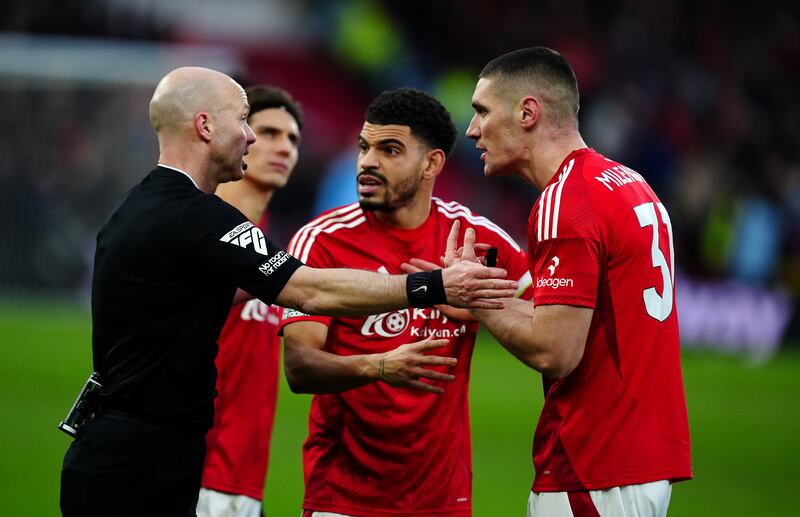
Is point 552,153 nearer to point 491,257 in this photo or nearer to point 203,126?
point 491,257

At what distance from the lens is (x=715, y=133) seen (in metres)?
23.6

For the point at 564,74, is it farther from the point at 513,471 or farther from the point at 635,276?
the point at 513,471

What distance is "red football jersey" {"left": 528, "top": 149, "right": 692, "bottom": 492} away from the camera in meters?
4.68

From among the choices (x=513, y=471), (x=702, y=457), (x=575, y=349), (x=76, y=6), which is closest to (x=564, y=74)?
(x=575, y=349)

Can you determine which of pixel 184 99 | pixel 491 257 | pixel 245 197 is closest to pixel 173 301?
pixel 184 99

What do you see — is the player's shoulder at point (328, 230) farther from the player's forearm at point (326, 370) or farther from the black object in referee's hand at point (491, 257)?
the black object in referee's hand at point (491, 257)

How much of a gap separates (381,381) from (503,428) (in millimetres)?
8042

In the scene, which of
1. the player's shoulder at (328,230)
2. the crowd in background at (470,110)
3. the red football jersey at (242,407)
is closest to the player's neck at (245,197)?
the red football jersey at (242,407)

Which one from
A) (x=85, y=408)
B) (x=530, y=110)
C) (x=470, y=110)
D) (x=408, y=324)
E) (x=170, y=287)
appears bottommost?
(x=85, y=408)

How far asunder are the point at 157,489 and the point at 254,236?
3.71ft

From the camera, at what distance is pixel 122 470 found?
4.57 meters

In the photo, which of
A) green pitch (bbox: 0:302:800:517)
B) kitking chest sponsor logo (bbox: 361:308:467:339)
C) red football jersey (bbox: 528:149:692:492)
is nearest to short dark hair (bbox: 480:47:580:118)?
red football jersey (bbox: 528:149:692:492)

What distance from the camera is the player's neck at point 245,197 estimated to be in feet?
22.4

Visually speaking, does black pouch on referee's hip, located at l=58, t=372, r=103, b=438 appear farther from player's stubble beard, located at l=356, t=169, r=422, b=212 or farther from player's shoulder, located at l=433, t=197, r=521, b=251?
player's shoulder, located at l=433, t=197, r=521, b=251
